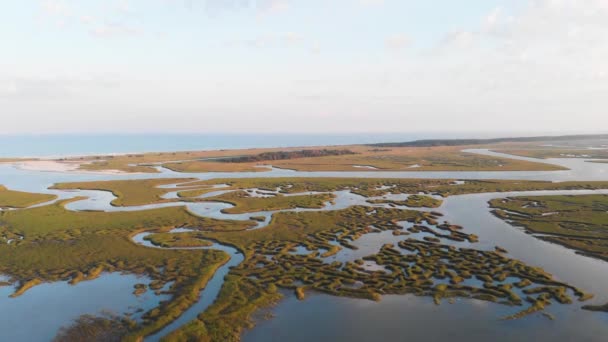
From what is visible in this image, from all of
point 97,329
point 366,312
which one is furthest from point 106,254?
point 366,312

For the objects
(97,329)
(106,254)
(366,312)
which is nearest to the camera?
(97,329)

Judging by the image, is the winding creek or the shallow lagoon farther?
the shallow lagoon

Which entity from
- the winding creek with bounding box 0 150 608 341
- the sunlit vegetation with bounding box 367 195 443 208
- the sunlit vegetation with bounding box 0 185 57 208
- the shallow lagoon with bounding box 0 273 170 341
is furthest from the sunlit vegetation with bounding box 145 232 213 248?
the sunlit vegetation with bounding box 0 185 57 208

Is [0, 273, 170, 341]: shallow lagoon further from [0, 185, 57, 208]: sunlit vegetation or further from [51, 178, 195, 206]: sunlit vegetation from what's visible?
[0, 185, 57, 208]: sunlit vegetation

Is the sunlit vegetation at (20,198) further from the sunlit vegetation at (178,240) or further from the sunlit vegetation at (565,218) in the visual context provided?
the sunlit vegetation at (565,218)

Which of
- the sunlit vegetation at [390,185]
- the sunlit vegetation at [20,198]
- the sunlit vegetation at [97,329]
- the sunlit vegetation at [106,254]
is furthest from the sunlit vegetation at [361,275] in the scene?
the sunlit vegetation at [20,198]

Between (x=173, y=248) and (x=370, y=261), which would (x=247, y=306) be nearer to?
(x=370, y=261)

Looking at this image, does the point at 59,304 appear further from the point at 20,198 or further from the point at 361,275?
the point at 20,198
